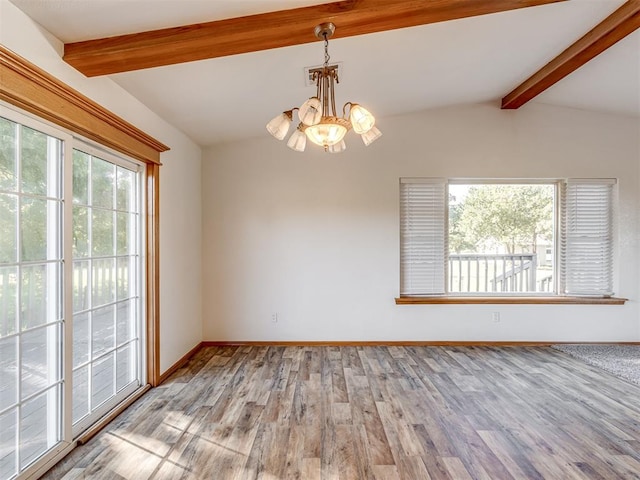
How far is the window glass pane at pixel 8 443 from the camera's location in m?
1.64

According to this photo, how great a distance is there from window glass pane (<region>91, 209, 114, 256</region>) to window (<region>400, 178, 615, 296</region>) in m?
3.04

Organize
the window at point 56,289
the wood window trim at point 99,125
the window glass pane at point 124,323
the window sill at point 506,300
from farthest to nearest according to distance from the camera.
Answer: the window sill at point 506,300 < the window glass pane at point 124,323 < the window at point 56,289 < the wood window trim at point 99,125

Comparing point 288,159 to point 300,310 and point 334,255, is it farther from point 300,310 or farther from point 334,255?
point 300,310

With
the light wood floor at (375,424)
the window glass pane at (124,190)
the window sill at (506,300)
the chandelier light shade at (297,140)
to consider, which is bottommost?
the light wood floor at (375,424)

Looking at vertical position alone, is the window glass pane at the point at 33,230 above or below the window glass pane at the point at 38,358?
above

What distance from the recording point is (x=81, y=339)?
218cm

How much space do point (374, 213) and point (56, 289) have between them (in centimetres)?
309

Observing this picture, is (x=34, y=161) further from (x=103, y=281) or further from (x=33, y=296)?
(x=103, y=281)

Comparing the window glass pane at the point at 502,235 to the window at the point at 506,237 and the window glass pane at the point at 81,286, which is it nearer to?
the window at the point at 506,237

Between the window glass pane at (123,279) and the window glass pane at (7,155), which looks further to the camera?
the window glass pane at (123,279)

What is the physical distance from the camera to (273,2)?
5.95 ft

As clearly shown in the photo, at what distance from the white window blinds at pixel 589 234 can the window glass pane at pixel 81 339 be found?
4971 millimetres

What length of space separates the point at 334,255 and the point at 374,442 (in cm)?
223

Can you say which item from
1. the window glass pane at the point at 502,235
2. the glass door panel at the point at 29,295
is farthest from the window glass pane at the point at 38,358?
the window glass pane at the point at 502,235
